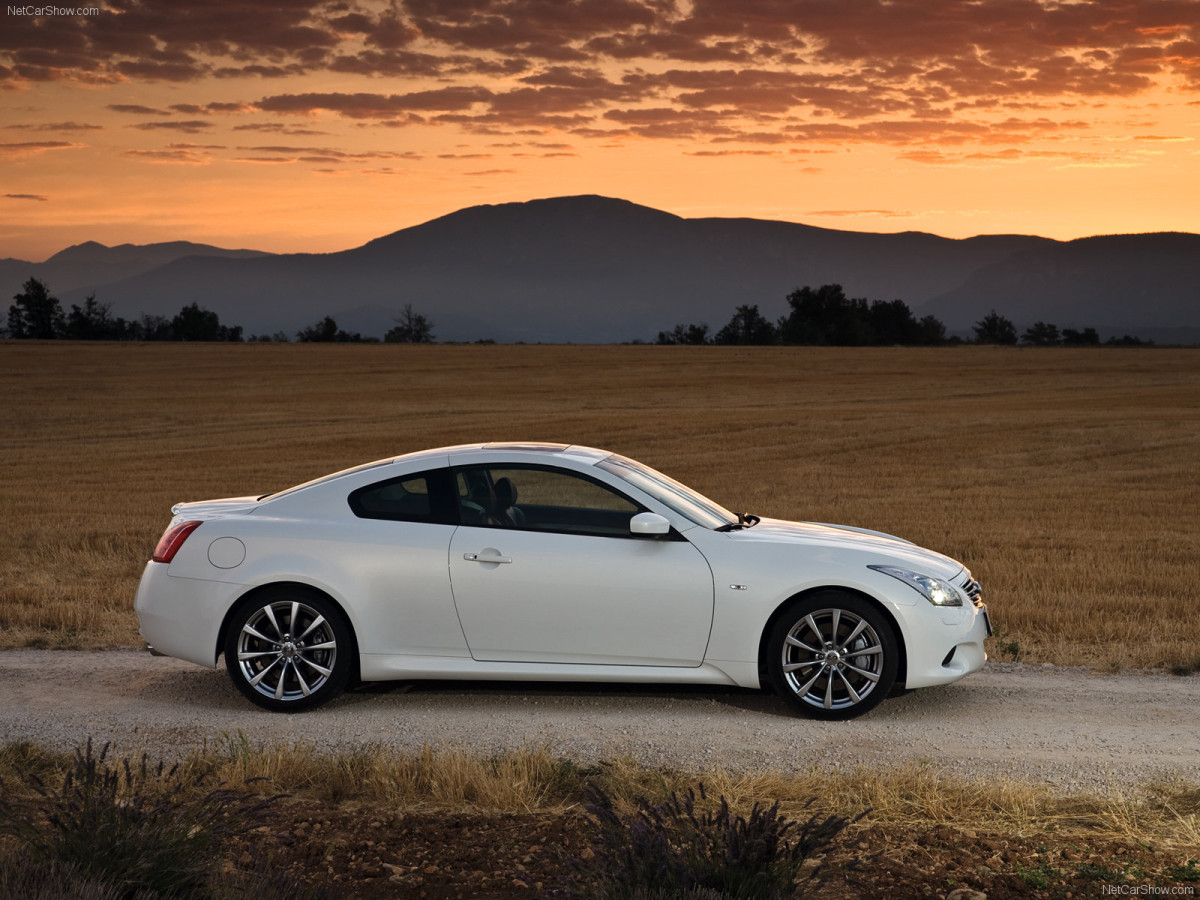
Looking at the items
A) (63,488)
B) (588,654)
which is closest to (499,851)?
(588,654)

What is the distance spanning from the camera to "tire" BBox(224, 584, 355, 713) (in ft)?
24.6

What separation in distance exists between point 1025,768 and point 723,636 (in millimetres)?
1779

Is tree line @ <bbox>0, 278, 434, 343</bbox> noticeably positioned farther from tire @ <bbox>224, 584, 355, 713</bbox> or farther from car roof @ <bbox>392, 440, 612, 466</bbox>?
tire @ <bbox>224, 584, 355, 713</bbox>

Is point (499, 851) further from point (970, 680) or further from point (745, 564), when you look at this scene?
point (970, 680)

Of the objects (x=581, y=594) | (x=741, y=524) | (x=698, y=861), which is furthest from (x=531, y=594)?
(x=698, y=861)

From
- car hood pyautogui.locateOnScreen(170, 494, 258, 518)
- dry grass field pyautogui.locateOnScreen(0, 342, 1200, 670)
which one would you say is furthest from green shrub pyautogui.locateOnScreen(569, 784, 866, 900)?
dry grass field pyautogui.locateOnScreen(0, 342, 1200, 670)

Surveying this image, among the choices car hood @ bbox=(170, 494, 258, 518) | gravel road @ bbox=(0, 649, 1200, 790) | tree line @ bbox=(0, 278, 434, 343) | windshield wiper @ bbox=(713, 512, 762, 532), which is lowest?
gravel road @ bbox=(0, 649, 1200, 790)

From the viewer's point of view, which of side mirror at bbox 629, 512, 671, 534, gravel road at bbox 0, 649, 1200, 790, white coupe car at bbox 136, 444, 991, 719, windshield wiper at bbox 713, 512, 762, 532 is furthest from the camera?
windshield wiper at bbox 713, 512, 762, 532

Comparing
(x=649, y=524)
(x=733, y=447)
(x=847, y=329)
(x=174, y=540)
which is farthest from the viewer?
(x=847, y=329)

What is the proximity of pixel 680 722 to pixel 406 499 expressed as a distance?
2.08 meters

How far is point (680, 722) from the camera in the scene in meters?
7.22

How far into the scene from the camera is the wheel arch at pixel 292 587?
7523mm

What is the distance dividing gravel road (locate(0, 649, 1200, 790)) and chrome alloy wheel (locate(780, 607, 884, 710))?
0.53 feet

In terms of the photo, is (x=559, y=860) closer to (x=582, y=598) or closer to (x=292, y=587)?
(x=582, y=598)
